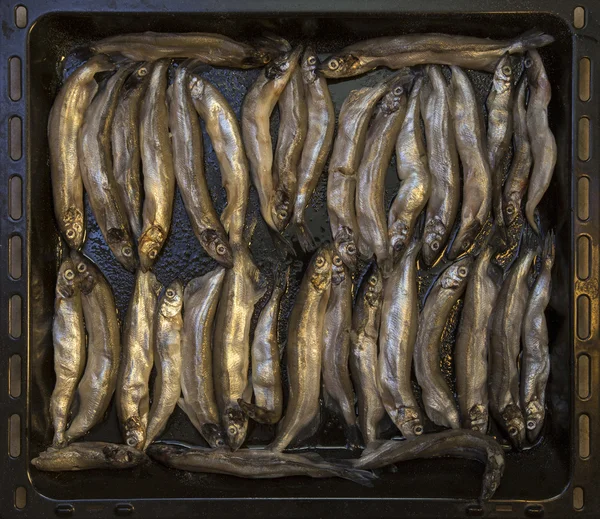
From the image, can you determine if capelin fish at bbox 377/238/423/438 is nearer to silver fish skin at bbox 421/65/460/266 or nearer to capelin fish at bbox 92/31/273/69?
silver fish skin at bbox 421/65/460/266

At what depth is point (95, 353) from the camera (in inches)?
89.6

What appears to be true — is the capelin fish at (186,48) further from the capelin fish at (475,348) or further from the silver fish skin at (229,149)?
the capelin fish at (475,348)

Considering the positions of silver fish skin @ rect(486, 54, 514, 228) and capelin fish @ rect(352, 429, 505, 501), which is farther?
silver fish skin @ rect(486, 54, 514, 228)

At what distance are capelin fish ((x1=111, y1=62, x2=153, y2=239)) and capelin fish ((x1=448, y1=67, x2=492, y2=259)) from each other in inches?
46.7

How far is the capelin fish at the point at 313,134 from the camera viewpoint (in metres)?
2.28

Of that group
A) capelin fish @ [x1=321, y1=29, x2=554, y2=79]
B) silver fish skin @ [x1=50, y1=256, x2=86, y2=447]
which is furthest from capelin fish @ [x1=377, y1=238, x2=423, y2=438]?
silver fish skin @ [x1=50, y1=256, x2=86, y2=447]

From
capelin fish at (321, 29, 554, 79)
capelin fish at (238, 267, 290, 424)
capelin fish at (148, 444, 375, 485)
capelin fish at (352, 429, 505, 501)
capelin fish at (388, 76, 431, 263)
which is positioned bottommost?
capelin fish at (148, 444, 375, 485)

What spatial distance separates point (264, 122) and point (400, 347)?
99cm

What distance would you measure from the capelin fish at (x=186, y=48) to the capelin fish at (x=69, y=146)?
10 cm

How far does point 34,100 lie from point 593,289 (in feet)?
6.99

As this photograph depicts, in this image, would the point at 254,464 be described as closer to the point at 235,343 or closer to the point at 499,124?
the point at 235,343

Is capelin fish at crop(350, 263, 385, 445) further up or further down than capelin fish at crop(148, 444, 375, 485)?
further up

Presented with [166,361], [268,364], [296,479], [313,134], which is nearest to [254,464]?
[296,479]

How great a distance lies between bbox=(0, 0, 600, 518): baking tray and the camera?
6.98 feet
